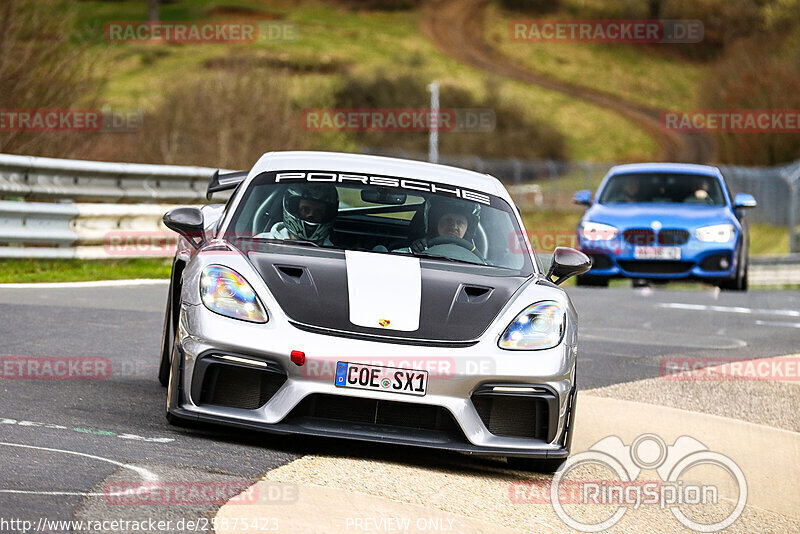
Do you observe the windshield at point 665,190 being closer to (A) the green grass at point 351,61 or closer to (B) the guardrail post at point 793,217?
(B) the guardrail post at point 793,217

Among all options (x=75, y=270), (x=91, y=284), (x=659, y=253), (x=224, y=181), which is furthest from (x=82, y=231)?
(x=659, y=253)

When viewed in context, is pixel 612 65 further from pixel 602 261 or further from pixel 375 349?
pixel 375 349

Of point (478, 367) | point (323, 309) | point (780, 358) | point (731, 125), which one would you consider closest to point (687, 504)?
point (478, 367)

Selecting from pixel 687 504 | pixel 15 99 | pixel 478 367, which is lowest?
pixel 687 504

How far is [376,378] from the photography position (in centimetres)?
572

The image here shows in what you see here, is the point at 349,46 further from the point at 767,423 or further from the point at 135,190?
the point at 767,423

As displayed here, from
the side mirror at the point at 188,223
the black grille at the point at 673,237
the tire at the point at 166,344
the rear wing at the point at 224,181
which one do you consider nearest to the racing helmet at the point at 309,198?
the side mirror at the point at 188,223

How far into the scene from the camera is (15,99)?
15719mm

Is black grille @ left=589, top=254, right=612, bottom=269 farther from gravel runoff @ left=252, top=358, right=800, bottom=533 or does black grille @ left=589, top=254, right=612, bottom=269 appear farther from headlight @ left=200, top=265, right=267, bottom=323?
headlight @ left=200, top=265, right=267, bottom=323

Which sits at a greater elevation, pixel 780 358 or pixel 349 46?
pixel 349 46

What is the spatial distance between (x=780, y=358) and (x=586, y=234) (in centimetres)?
526

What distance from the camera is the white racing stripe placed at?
19.3ft

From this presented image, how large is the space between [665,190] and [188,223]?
429 inches

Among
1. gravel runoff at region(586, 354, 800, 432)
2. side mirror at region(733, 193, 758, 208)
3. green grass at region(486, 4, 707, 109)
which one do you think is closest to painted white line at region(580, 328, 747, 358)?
gravel runoff at region(586, 354, 800, 432)
